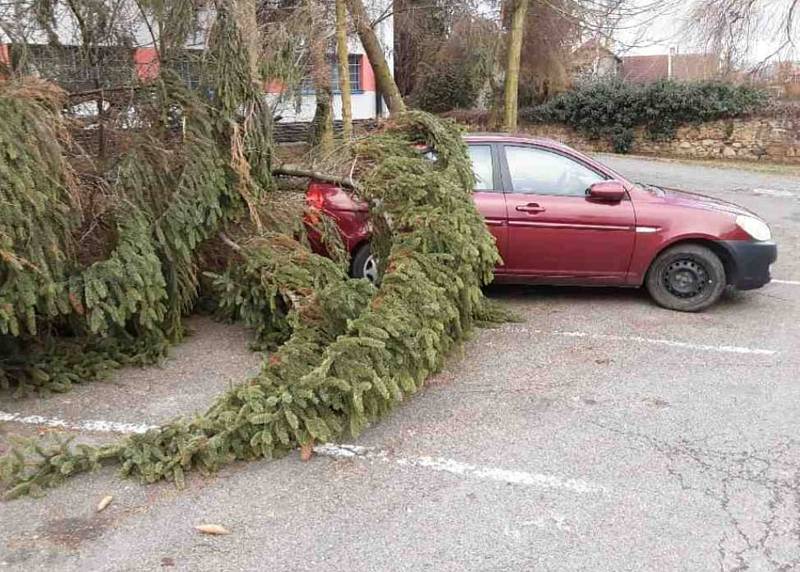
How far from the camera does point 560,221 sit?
6.63 meters

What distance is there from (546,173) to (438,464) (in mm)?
3676

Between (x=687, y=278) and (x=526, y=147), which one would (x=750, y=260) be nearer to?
(x=687, y=278)

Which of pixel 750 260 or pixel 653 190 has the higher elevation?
pixel 653 190

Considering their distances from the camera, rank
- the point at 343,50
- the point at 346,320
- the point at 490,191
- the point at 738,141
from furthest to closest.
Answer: the point at 738,141
the point at 343,50
the point at 490,191
the point at 346,320

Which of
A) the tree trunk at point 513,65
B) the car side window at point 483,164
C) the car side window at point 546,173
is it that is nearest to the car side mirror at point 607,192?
the car side window at point 546,173

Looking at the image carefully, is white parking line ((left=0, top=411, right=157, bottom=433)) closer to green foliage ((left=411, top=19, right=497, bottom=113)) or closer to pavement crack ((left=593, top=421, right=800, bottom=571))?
pavement crack ((left=593, top=421, right=800, bottom=571))

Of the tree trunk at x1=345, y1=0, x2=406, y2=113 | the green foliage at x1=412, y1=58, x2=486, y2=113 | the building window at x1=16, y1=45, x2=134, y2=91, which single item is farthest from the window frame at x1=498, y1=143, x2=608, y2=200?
the green foliage at x1=412, y1=58, x2=486, y2=113

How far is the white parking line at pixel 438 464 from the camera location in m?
3.81

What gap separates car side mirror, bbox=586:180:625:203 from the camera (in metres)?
6.57

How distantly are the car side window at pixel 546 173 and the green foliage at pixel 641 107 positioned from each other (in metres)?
20.1

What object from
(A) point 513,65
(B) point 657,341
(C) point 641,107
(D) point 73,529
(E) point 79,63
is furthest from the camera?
(C) point 641,107

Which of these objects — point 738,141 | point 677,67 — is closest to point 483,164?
point 738,141

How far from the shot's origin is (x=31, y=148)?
4473mm

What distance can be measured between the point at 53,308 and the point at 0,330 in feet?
1.11
